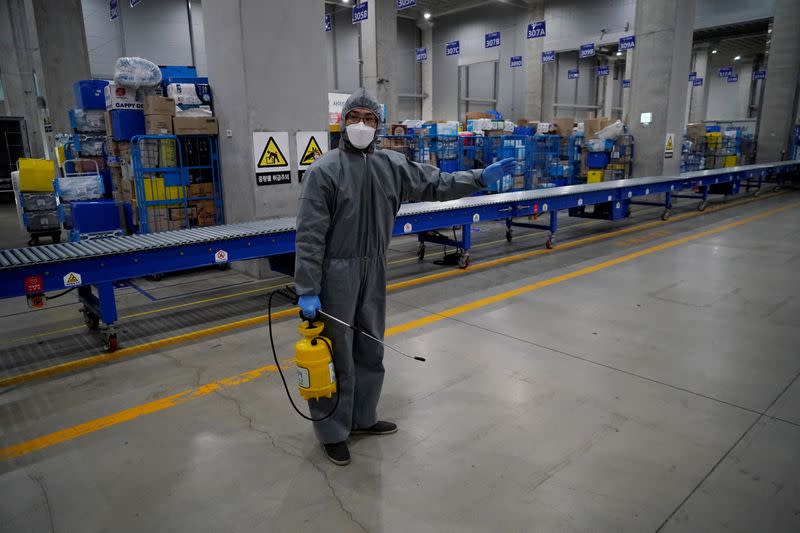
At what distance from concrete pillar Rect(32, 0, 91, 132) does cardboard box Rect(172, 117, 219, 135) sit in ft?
29.0

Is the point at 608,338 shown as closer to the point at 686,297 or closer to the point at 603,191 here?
the point at 686,297

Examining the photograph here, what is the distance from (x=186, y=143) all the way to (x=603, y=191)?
704cm

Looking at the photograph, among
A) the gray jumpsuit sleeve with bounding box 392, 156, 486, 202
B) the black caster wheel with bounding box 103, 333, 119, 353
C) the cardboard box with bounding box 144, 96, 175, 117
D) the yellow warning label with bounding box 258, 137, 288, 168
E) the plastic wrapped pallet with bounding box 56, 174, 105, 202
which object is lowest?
the black caster wheel with bounding box 103, 333, 119, 353

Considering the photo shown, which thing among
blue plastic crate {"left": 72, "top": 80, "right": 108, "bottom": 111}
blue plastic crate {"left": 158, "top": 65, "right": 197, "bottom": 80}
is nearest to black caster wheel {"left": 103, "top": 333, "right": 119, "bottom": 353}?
blue plastic crate {"left": 158, "top": 65, "right": 197, "bottom": 80}

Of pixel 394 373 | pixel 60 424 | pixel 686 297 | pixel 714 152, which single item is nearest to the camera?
pixel 60 424

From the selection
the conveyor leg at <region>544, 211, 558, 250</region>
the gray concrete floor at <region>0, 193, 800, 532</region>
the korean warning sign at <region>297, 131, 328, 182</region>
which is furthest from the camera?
the conveyor leg at <region>544, 211, 558, 250</region>

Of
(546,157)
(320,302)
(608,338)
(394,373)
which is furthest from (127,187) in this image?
(546,157)

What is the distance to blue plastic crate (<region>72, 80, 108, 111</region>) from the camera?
329 inches

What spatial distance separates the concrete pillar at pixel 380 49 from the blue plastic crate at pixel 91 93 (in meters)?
12.4

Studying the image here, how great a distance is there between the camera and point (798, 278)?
6.68 metres

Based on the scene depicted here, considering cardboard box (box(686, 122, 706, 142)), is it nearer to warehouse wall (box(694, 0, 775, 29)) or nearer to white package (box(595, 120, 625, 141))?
warehouse wall (box(694, 0, 775, 29))

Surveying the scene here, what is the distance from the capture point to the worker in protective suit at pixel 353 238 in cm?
267

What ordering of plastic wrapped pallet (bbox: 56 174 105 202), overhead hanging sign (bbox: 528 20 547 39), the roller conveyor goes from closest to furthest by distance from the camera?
the roller conveyor → plastic wrapped pallet (bbox: 56 174 105 202) → overhead hanging sign (bbox: 528 20 547 39)

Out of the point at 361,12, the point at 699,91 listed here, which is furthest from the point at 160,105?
the point at 699,91
